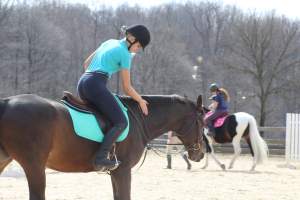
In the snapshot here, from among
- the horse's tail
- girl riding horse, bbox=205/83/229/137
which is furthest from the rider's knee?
the horse's tail

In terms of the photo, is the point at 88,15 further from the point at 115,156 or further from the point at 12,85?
the point at 115,156

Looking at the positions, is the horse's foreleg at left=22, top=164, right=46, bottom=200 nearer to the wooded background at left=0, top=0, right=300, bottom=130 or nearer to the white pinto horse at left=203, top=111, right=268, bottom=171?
the white pinto horse at left=203, top=111, right=268, bottom=171

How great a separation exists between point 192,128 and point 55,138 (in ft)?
7.21

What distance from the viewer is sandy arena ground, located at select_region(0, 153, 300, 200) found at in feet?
30.8

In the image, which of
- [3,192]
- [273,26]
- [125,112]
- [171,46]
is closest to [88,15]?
[171,46]

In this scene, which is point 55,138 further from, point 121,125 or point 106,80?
A: point 106,80

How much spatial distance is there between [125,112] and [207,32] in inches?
1766

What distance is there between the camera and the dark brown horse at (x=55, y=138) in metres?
5.02

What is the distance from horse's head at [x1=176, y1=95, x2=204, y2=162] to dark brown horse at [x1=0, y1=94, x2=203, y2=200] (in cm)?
22

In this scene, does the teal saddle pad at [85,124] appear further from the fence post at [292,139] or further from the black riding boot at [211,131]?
the fence post at [292,139]

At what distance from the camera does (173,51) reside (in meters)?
41.9

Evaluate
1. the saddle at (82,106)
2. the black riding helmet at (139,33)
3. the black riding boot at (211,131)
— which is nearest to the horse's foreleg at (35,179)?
the saddle at (82,106)

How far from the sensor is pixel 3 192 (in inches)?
372

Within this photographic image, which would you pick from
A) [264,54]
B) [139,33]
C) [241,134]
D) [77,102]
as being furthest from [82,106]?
[264,54]
